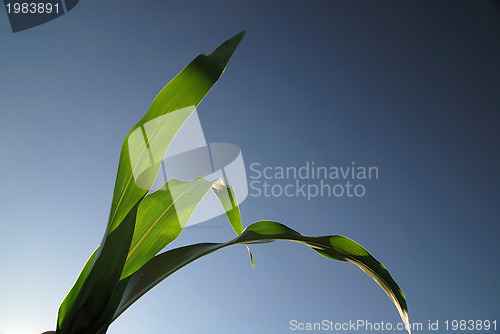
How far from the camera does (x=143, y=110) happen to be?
4.95 ft

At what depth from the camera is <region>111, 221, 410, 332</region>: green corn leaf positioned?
0.22 meters

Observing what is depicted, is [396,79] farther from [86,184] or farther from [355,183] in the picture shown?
[86,184]

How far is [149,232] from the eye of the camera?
Result: 0.83 ft

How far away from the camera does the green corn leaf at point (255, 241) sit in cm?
22

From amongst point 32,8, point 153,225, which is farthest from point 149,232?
point 32,8

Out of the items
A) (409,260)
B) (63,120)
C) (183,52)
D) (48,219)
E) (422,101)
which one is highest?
(183,52)

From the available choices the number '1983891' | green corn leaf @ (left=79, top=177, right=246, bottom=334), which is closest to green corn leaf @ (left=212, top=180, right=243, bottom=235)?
green corn leaf @ (left=79, top=177, right=246, bottom=334)

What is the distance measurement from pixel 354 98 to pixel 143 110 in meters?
0.81

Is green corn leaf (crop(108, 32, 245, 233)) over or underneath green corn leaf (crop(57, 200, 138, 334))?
over

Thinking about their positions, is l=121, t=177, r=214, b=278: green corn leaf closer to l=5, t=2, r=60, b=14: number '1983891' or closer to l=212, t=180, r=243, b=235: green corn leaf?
l=212, t=180, r=243, b=235: green corn leaf

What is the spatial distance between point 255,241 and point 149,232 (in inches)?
2.6

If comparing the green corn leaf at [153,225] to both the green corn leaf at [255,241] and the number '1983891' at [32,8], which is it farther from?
the number '1983891' at [32,8]

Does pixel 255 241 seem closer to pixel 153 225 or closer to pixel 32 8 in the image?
pixel 153 225

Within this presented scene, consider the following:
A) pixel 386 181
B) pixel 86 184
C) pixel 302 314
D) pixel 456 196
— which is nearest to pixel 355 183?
pixel 386 181
